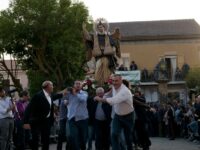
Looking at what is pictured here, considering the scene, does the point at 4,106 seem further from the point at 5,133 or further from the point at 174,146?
the point at 174,146

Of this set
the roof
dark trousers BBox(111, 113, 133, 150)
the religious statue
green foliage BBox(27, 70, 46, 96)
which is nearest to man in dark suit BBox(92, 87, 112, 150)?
the religious statue

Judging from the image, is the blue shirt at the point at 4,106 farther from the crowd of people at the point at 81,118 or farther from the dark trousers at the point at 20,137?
the dark trousers at the point at 20,137

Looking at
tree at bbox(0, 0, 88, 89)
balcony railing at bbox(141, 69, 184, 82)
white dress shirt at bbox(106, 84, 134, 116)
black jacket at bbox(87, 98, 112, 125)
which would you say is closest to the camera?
white dress shirt at bbox(106, 84, 134, 116)

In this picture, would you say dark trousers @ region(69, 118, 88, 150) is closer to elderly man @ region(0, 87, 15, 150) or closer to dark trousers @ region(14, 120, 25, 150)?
elderly man @ region(0, 87, 15, 150)

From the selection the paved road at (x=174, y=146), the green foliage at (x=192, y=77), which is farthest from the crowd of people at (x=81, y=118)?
the green foliage at (x=192, y=77)

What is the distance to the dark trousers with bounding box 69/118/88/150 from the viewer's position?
14273 millimetres

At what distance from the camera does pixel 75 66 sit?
5216 cm

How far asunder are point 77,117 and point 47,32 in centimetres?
3519

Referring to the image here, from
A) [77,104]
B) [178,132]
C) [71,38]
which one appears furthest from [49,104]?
[71,38]

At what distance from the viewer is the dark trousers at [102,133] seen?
16.2 metres

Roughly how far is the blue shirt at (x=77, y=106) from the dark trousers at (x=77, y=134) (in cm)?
11

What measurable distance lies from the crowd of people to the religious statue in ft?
5.17

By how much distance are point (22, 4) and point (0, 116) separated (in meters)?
34.8

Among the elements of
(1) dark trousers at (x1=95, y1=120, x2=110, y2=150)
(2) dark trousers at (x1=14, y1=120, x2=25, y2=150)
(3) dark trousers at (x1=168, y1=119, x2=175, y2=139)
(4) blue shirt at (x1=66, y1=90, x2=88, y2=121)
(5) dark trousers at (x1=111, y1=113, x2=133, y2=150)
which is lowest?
(3) dark trousers at (x1=168, y1=119, x2=175, y2=139)
